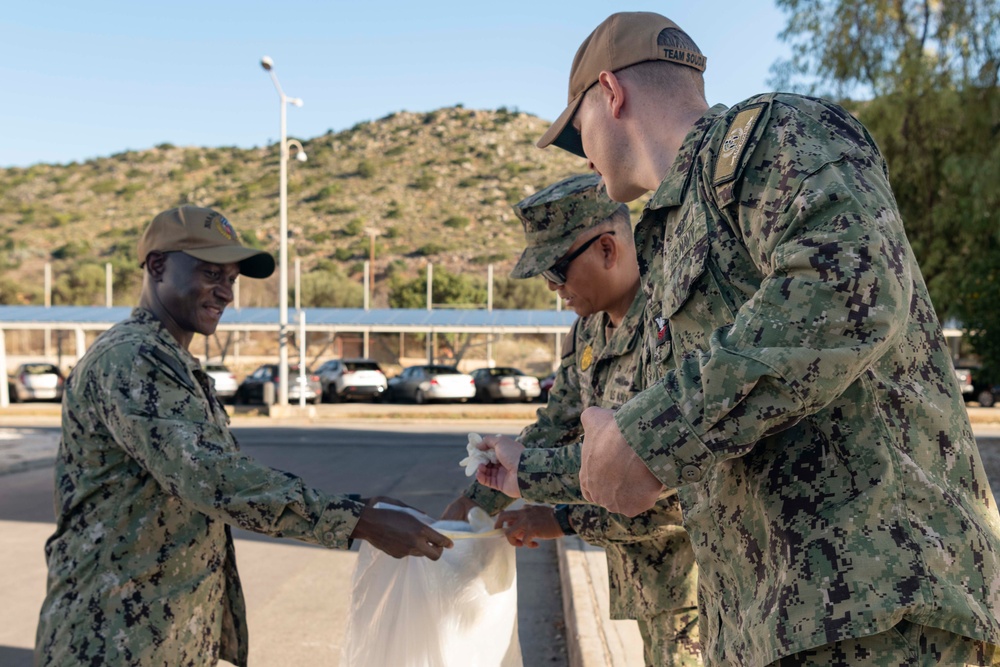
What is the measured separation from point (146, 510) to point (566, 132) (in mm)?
1513

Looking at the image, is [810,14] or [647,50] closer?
[647,50]

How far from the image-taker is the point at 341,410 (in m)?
23.2

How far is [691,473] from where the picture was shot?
4.15 ft

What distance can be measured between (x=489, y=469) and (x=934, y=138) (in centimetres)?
1193

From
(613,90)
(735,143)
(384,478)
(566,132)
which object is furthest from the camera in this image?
(384,478)

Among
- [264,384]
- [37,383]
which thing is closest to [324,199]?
[37,383]

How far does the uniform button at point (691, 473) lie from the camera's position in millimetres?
1257

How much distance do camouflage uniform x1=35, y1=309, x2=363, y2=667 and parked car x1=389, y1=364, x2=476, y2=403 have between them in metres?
24.2

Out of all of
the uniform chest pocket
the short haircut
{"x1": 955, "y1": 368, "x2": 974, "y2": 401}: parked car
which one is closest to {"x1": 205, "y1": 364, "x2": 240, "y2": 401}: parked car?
{"x1": 955, "y1": 368, "x2": 974, "y2": 401}: parked car

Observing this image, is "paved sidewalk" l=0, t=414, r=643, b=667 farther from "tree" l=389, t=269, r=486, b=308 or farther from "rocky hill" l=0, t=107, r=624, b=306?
"rocky hill" l=0, t=107, r=624, b=306

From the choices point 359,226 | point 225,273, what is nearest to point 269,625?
point 225,273

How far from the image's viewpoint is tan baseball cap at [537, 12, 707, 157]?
5.47ft

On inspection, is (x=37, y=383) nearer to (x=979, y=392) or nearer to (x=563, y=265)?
(x=563, y=265)

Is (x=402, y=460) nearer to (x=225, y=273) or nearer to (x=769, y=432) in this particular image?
(x=225, y=273)
